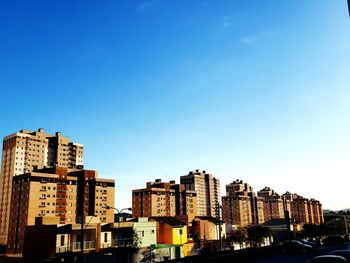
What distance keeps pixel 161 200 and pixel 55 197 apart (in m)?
54.4

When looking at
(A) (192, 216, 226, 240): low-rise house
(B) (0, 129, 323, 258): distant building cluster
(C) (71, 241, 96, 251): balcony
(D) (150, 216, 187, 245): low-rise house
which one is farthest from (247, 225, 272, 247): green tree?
(C) (71, 241, 96, 251): balcony

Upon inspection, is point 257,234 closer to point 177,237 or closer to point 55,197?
point 177,237

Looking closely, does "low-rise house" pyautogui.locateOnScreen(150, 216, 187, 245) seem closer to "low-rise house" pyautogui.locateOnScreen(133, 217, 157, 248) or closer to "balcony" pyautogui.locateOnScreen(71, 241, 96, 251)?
"low-rise house" pyautogui.locateOnScreen(133, 217, 157, 248)

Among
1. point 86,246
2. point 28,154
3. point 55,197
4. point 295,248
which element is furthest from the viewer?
point 28,154

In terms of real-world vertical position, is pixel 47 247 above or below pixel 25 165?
below

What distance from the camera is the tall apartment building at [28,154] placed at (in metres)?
157

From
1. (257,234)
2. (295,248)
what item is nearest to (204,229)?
(257,234)

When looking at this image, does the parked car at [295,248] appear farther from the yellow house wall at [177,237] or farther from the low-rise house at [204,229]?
the low-rise house at [204,229]

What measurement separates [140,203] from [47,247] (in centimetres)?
10435

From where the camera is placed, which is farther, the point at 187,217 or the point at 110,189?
the point at 110,189

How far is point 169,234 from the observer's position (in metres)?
79.1

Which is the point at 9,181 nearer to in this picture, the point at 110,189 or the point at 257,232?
the point at 110,189

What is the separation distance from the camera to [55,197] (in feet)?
398

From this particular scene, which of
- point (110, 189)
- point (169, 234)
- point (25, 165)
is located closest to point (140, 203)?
point (110, 189)
